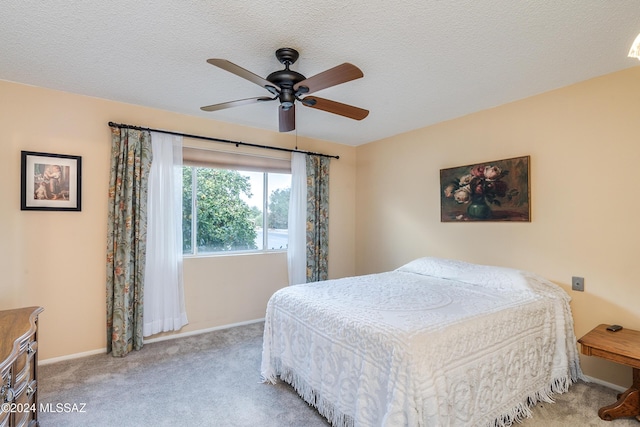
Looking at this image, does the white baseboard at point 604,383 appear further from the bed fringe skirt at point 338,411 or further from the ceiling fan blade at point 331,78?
the ceiling fan blade at point 331,78

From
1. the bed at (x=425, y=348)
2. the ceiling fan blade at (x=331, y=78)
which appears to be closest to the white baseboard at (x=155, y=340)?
the bed at (x=425, y=348)

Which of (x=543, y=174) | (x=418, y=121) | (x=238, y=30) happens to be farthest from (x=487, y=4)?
(x=418, y=121)

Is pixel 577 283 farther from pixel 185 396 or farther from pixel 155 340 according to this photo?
pixel 155 340

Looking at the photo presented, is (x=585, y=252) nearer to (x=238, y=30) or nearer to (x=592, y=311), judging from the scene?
(x=592, y=311)

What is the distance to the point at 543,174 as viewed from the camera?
2795 mm

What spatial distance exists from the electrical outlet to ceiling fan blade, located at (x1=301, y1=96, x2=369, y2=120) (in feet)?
7.42

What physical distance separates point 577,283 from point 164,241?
12.9 ft

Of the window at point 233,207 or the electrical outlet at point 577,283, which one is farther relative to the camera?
the window at point 233,207

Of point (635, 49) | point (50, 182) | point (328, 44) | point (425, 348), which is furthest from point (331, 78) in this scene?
point (50, 182)

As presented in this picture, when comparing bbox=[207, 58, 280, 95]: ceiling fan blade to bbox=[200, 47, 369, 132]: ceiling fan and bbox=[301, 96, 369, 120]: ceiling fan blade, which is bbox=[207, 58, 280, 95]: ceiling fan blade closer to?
bbox=[200, 47, 369, 132]: ceiling fan

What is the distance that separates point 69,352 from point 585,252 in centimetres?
470

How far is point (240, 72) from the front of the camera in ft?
5.86

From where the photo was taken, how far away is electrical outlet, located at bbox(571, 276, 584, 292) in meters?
2.56

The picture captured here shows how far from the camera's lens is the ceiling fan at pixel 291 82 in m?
1.76
